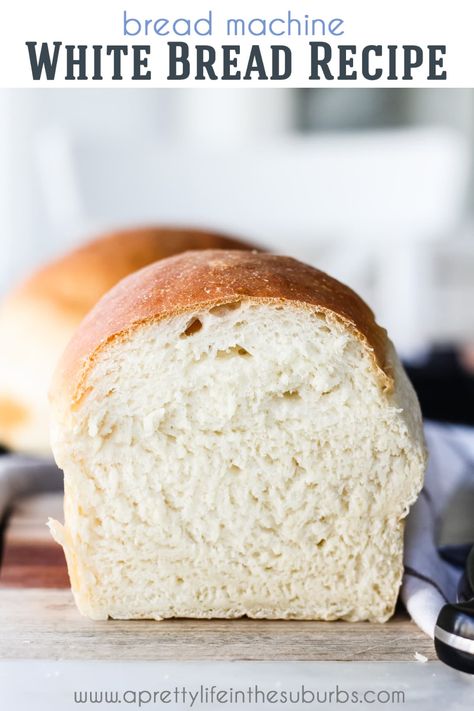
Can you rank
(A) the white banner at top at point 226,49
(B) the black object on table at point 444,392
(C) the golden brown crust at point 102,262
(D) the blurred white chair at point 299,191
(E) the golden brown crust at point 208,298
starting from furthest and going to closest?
1. (D) the blurred white chair at point 299,191
2. (B) the black object on table at point 444,392
3. (C) the golden brown crust at point 102,262
4. (A) the white banner at top at point 226,49
5. (E) the golden brown crust at point 208,298

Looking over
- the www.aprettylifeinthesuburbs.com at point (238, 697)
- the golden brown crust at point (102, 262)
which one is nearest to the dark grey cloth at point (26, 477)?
the golden brown crust at point (102, 262)

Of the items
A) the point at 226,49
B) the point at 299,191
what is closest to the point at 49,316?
the point at 226,49

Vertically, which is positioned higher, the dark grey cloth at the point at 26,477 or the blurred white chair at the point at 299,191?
the blurred white chair at the point at 299,191

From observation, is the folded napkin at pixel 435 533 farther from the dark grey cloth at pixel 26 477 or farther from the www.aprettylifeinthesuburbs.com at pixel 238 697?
the dark grey cloth at pixel 26 477

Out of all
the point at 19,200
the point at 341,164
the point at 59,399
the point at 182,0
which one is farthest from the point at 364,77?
the point at 19,200

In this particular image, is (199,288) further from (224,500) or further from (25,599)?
(25,599)

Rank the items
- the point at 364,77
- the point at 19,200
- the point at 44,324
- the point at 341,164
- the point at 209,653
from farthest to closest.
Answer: the point at 19,200
the point at 341,164
the point at 44,324
the point at 364,77
the point at 209,653

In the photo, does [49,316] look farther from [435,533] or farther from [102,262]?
Answer: [435,533]
